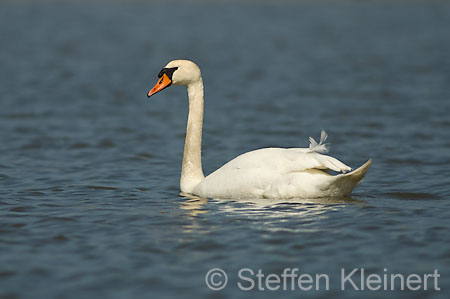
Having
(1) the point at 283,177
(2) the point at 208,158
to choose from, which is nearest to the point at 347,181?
(1) the point at 283,177

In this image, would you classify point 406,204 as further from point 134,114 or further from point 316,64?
point 316,64

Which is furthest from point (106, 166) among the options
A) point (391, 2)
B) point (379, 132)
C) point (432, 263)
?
point (391, 2)

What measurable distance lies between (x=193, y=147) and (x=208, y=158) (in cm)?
246

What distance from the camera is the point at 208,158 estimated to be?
12.3 m

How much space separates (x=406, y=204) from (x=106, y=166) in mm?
4809

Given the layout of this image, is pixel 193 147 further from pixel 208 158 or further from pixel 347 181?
pixel 208 158

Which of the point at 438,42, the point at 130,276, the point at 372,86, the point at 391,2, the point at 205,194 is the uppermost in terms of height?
the point at 391,2

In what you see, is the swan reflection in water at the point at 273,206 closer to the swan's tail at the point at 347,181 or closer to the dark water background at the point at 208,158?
the dark water background at the point at 208,158

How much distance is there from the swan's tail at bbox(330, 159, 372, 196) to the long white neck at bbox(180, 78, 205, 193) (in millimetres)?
1971

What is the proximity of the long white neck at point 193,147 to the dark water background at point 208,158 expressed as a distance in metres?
0.32

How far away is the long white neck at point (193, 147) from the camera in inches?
380

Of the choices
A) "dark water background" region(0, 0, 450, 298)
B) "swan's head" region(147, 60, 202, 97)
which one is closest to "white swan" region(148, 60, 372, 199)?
"dark water background" region(0, 0, 450, 298)

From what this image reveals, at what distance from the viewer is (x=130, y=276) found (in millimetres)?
6371

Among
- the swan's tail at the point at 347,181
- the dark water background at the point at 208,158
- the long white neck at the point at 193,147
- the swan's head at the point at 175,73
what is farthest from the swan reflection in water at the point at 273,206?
the swan's head at the point at 175,73
